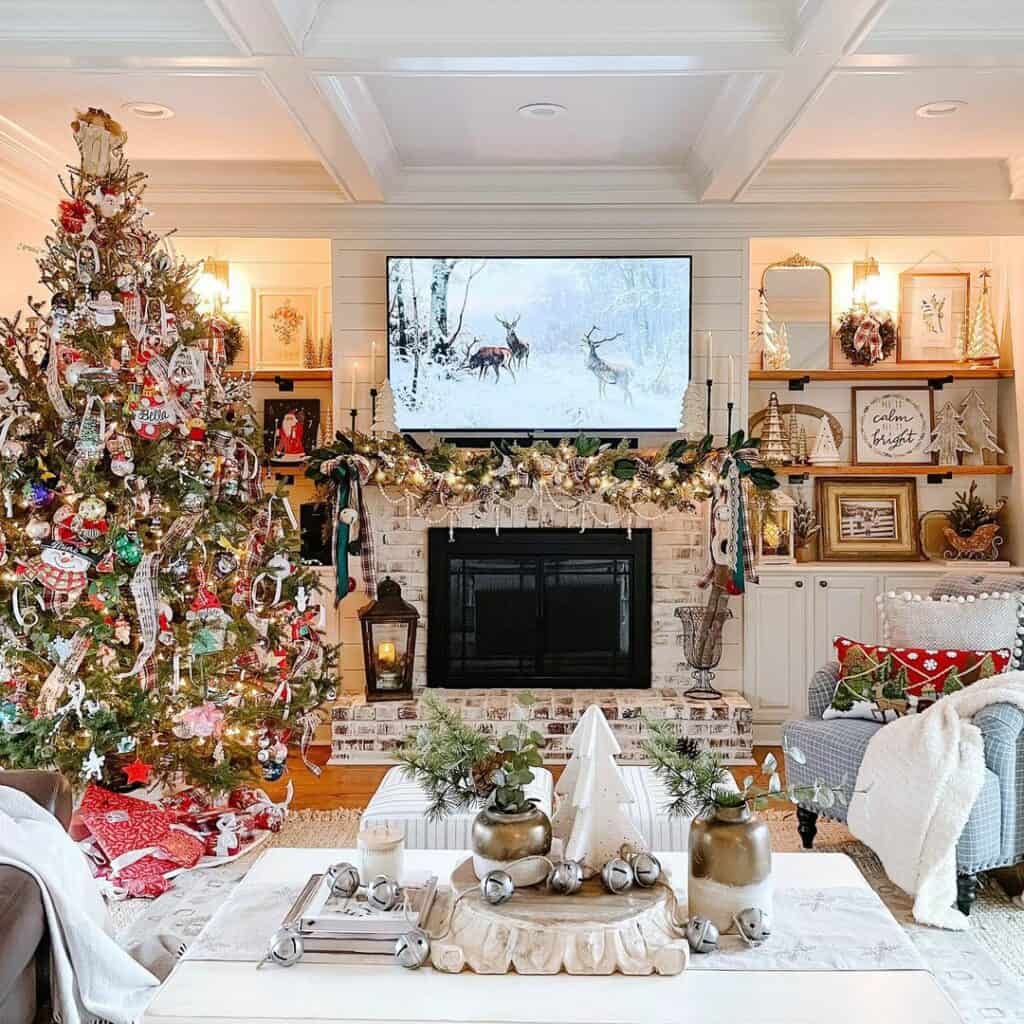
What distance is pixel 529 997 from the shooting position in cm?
194

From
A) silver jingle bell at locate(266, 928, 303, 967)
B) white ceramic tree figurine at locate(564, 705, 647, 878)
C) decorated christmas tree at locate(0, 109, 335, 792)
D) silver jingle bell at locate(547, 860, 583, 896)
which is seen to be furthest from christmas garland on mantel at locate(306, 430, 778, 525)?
silver jingle bell at locate(266, 928, 303, 967)

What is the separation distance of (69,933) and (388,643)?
272 centimetres

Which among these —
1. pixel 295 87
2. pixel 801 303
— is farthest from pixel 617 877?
pixel 801 303

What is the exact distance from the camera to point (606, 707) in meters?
4.96

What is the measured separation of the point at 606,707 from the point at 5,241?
3.20 metres

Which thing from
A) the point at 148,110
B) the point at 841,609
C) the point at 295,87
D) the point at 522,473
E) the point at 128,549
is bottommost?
the point at 841,609

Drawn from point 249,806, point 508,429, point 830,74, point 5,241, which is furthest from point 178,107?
point 249,806

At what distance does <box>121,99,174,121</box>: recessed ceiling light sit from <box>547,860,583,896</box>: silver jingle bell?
317cm

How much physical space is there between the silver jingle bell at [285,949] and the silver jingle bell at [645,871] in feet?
2.19

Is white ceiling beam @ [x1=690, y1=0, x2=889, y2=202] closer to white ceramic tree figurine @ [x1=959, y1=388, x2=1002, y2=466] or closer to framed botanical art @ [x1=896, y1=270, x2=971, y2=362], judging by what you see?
framed botanical art @ [x1=896, y1=270, x2=971, y2=362]

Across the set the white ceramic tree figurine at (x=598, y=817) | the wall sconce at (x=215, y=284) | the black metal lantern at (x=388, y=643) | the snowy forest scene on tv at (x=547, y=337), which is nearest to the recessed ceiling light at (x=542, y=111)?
the snowy forest scene on tv at (x=547, y=337)

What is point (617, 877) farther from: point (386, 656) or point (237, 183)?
point (237, 183)

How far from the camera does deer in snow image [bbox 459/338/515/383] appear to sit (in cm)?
514

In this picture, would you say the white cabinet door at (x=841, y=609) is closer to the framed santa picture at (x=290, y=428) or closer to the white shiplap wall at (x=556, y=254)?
the white shiplap wall at (x=556, y=254)
